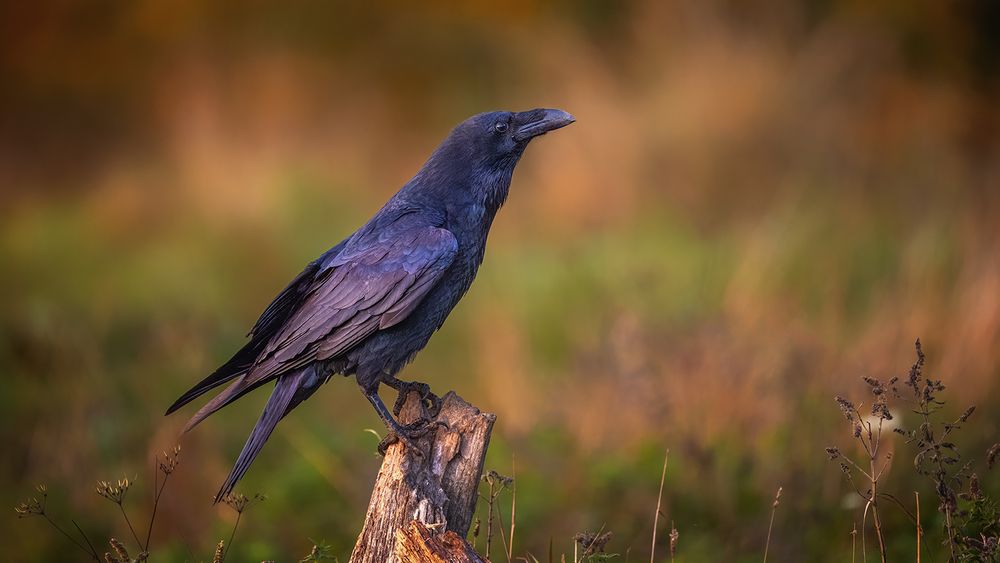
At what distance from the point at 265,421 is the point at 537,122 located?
6.12 ft

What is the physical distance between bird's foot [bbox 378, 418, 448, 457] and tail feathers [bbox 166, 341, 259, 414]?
2.39ft

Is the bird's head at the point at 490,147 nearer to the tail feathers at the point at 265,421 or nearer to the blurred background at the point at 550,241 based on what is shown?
the tail feathers at the point at 265,421

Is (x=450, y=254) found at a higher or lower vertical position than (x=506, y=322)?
lower

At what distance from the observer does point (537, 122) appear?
5105 millimetres

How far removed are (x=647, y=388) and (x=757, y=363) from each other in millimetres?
718

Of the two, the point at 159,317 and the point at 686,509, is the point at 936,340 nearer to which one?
the point at 686,509

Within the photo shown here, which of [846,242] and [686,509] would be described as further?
[846,242]

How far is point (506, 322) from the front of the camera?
359 inches

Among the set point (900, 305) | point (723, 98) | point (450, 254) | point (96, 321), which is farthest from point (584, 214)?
point (450, 254)

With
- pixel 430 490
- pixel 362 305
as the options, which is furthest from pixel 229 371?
pixel 430 490

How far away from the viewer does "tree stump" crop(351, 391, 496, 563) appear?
351 cm

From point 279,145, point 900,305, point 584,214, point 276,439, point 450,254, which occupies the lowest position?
point 450,254

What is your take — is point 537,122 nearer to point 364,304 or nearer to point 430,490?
point 364,304

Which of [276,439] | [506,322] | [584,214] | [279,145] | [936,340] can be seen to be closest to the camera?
[936,340]
